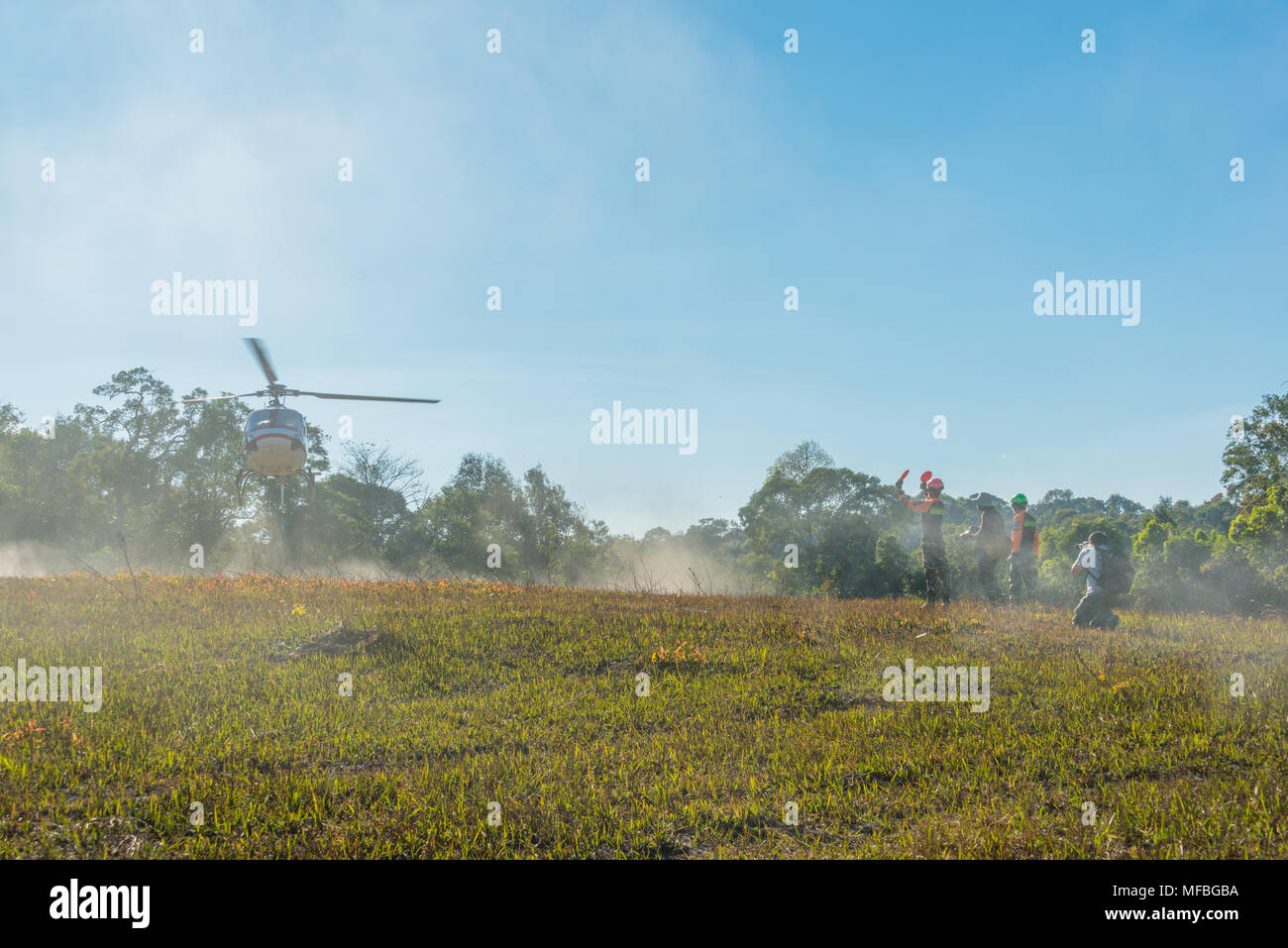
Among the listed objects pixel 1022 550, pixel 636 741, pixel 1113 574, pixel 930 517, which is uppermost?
pixel 930 517

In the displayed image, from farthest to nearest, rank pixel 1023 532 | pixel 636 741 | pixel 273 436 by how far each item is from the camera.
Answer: pixel 273 436
pixel 1023 532
pixel 636 741

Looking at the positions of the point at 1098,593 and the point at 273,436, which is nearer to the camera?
the point at 1098,593

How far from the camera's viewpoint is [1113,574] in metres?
12.3

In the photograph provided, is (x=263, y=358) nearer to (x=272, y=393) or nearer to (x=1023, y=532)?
(x=272, y=393)

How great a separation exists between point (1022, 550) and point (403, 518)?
62425 millimetres

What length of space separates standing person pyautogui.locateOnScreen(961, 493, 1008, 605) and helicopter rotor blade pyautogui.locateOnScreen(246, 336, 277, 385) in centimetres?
1748

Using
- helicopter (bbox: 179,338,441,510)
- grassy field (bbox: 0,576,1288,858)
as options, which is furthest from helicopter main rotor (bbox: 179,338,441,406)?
grassy field (bbox: 0,576,1288,858)

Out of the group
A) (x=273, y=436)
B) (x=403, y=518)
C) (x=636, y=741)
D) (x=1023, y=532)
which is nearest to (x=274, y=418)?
(x=273, y=436)

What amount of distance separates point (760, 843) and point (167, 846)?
4.07 m

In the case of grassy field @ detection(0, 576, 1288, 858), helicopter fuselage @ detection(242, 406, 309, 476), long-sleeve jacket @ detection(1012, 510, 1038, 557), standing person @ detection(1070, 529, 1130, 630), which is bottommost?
grassy field @ detection(0, 576, 1288, 858)

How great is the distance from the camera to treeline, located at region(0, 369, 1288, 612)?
46.7 meters

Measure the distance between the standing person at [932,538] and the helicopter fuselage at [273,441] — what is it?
16558 mm

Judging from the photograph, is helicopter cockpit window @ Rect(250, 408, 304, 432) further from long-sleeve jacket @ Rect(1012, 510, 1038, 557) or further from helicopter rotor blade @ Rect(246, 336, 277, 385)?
long-sleeve jacket @ Rect(1012, 510, 1038, 557)

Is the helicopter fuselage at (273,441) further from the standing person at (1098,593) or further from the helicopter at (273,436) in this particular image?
the standing person at (1098,593)
